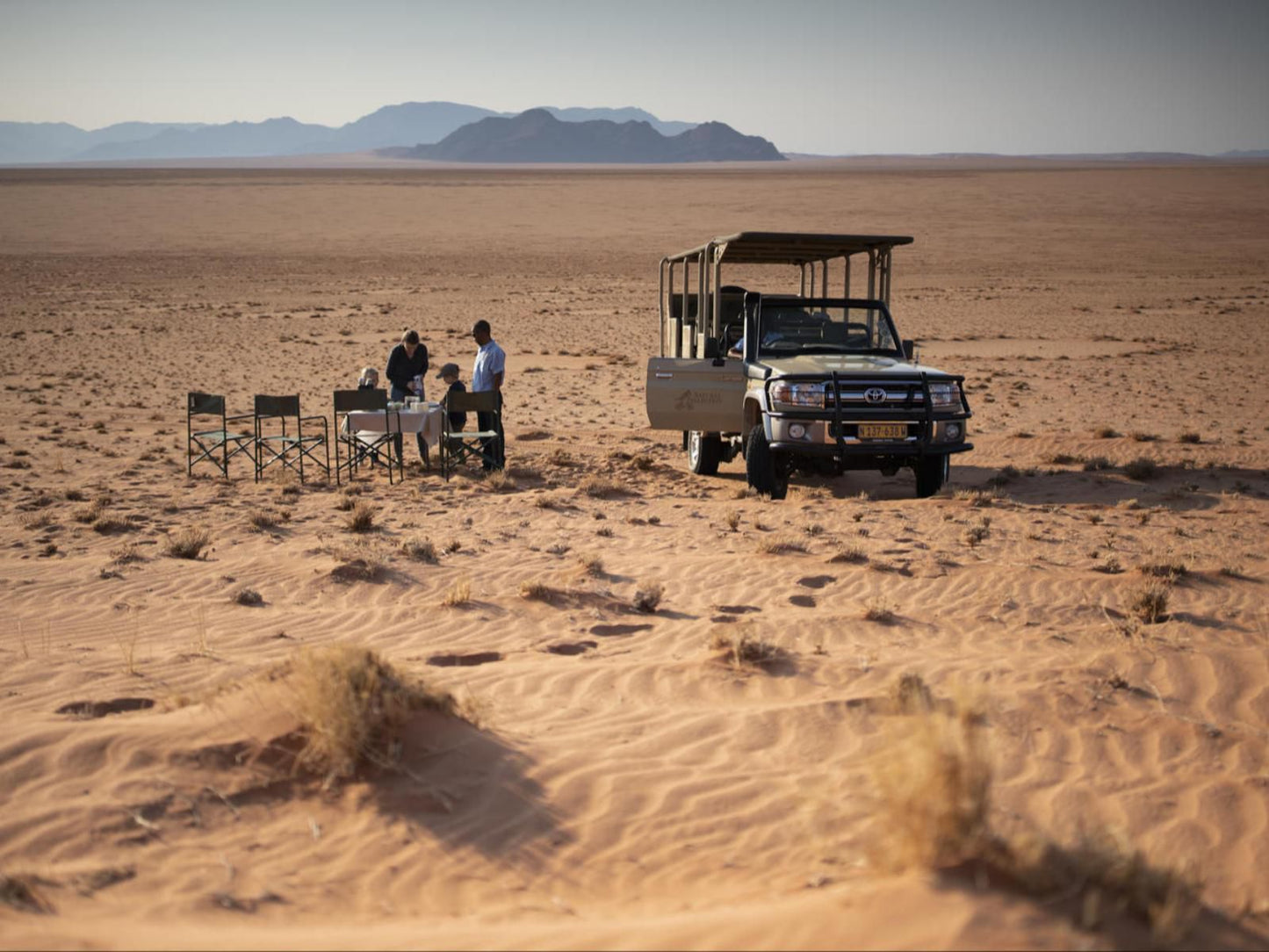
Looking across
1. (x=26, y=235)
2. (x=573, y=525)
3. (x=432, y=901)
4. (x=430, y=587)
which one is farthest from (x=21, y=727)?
(x=26, y=235)

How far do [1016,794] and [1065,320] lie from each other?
28045mm

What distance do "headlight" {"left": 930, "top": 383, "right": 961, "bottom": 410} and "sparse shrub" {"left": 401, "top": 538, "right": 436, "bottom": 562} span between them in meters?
4.75

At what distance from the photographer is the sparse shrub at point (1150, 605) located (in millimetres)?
6810

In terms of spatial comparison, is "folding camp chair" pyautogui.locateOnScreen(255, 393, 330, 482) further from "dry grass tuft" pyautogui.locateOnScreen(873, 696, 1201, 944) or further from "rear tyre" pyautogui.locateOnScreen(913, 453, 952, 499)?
"dry grass tuft" pyautogui.locateOnScreen(873, 696, 1201, 944)

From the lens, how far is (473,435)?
39.4 ft

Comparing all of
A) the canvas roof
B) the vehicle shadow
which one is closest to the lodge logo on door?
the vehicle shadow

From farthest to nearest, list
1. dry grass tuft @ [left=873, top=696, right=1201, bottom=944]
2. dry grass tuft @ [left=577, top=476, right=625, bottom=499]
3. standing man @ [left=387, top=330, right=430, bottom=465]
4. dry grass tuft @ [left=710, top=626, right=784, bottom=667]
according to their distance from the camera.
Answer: standing man @ [left=387, top=330, right=430, bottom=465] < dry grass tuft @ [left=577, top=476, right=625, bottom=499] < dry grass tuft @ [left=710, top=626, right=784, bottom=667] < dry grass tuft @ [left=873, top=696, right=1201, bottom=944]

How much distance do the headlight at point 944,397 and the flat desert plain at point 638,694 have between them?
36.6 inches

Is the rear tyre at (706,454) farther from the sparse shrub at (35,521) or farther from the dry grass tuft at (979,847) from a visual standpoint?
the dry grass tuft at (979,847)

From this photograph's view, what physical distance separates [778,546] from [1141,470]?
5087 mm

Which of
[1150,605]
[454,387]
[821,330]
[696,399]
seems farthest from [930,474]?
[454,387]

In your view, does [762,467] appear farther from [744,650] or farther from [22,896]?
[22,896]

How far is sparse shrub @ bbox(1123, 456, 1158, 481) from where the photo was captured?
1145 cm

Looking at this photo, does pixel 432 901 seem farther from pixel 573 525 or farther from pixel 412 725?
pixel 573 525
